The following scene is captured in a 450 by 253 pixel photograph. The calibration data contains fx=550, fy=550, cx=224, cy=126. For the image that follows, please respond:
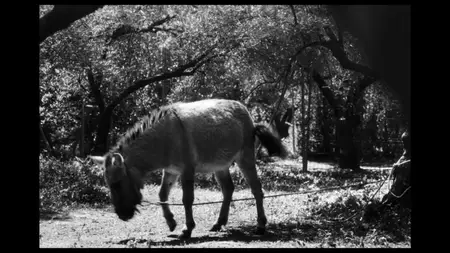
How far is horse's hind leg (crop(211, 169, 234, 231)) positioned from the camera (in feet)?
35.2

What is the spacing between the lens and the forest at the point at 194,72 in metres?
16.6

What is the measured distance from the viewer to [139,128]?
10102 mm

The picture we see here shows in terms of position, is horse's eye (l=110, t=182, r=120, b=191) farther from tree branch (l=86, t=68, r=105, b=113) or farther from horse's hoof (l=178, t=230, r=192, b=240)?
tree branch (l=86, t=68, r=105, b=113)

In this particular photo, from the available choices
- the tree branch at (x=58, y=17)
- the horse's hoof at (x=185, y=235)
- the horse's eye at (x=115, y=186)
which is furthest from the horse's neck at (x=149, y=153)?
the tree branch at (x=58, y=17)

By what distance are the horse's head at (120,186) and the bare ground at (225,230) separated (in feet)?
1.73

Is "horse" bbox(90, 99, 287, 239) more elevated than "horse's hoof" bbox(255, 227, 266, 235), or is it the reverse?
"horse" bbox(90, 99, 287, 239)

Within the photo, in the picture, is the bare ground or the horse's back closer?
the bare ground

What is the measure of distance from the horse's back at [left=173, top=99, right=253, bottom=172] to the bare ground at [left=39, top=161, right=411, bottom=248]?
55.4 inches

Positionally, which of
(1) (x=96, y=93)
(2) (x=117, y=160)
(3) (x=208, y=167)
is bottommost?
(3) (x=208, y=167)

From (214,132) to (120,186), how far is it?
2.23 metres

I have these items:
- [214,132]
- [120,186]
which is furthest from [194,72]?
[120,186]

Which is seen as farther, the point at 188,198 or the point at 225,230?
the point at 225,230

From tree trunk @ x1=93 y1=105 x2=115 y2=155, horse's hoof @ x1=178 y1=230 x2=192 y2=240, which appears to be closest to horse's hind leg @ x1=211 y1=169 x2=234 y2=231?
horse's hoof @ x1=178 y1=230 x2=192 y2=240

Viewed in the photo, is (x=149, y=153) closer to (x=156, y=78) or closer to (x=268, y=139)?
(x=268, y=139)
